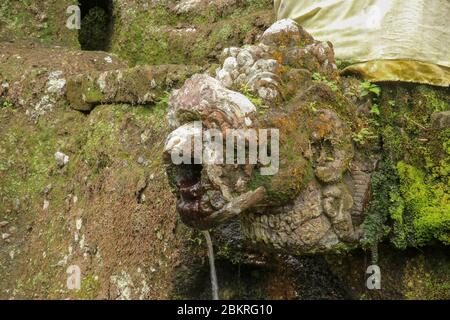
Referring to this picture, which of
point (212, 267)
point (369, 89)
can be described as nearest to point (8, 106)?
point (212, 267)

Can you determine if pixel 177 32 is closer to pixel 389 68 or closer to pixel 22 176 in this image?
pixel 22 176

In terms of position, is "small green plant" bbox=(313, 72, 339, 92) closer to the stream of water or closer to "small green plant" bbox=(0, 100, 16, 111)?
the stream of water

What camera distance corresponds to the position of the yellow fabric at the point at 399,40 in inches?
136

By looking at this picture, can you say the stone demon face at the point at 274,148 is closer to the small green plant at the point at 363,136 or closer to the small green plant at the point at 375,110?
the small green plant at the point at 363,136

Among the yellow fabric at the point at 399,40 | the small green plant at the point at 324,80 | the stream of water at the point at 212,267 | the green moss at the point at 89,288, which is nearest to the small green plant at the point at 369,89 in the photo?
the yellow fabric at the point at 399,40

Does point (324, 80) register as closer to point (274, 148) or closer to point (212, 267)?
point (274, 148)

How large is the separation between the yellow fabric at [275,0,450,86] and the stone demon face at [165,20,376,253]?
0.28 meters

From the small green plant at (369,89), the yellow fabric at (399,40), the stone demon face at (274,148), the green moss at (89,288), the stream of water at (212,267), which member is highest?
the yellow fabric at (399,40)

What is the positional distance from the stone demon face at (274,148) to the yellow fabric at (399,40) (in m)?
0.28

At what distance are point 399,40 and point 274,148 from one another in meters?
0.96

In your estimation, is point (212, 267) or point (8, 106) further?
point (8, 106)

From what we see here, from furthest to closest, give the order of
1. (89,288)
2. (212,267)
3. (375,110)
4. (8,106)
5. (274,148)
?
(8,106) → (89,288) → (375,110) → (212,267) → (274,148)

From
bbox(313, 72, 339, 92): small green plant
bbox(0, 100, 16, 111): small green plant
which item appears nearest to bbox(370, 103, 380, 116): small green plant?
bbox(313, 72, 339, 92): small green plant

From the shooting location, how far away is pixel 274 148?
2984 mm
